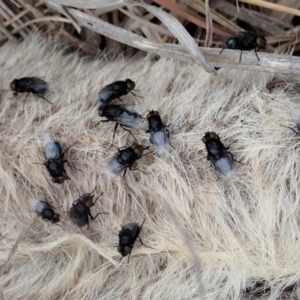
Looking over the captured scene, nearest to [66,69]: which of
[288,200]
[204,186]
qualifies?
[204,186]

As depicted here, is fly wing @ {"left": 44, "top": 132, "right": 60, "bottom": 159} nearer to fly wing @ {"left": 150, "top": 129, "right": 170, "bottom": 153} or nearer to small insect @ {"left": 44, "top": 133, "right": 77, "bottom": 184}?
small insect @ {"left": 44, "top": 133, "right": 77, "bottom": 184}

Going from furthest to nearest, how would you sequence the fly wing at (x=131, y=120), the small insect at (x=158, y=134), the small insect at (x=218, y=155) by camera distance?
1. the fly wing at (x=131, y=120)
2. the small insect at (x=158, y=134)
3. the small insect at (x=218, y=155)

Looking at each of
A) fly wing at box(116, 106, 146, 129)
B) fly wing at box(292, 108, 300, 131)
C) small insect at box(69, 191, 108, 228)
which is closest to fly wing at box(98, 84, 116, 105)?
fly wing at box(116, 106, 146, 129)

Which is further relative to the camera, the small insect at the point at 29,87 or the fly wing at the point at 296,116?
the small insect at the point at 29,87

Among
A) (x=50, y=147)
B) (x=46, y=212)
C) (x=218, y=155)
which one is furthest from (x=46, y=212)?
(x=218, y=155)

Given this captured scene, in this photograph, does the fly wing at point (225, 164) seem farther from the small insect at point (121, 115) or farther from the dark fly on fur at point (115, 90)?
the dark fly on fur at point (115, 90)

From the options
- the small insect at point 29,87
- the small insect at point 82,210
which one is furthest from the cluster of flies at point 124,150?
the small insect at point 29,87

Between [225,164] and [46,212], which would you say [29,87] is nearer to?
[46,212]

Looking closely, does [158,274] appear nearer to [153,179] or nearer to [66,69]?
[153,179]
